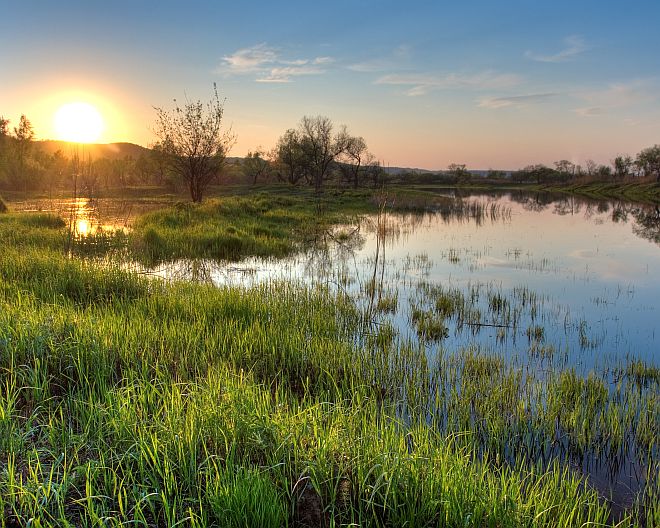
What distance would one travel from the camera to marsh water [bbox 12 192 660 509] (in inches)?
307

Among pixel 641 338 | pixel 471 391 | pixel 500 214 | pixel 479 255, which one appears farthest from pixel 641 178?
pixel 471 391

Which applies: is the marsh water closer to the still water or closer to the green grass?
the still water

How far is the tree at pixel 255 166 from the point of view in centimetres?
9962

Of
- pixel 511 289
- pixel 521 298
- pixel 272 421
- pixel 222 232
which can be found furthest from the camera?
pixel 222 232

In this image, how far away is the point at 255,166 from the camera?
100 m

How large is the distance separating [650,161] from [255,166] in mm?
78152

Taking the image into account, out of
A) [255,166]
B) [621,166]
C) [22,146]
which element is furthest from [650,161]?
[22,146]

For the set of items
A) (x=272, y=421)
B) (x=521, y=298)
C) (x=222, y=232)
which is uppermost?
(x=222, y=232)

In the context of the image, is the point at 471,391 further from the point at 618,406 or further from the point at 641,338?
the point at 641,338

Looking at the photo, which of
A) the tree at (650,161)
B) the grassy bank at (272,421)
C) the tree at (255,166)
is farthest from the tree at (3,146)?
the tree at (650,161)

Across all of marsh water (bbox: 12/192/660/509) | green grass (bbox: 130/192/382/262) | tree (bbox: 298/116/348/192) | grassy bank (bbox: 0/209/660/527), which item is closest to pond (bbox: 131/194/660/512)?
marsh water (bbox: 12/192/660/509)

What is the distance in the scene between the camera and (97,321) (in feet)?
21.1

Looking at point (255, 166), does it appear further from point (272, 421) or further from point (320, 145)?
point (272, 421)

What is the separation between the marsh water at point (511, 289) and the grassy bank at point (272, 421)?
1.94ft
